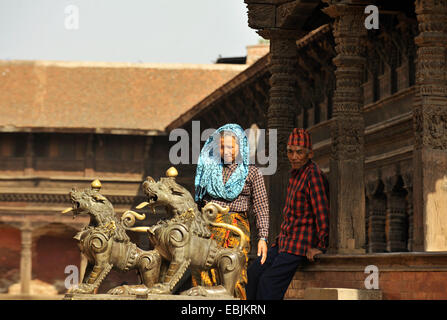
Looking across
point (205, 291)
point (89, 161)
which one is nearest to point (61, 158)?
point (89, 161)

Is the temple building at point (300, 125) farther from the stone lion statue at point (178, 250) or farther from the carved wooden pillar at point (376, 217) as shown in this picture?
the stone lion statue at point (178, 250)

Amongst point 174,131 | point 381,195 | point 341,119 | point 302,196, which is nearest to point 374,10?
point 341,119

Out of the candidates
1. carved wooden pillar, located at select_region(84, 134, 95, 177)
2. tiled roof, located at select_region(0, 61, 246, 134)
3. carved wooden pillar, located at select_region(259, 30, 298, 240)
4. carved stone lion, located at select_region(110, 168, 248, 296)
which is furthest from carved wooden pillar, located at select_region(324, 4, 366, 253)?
carved wooden pillar, located at select_region(84, 134, 95, 177)

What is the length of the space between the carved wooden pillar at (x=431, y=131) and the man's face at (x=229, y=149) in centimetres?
197

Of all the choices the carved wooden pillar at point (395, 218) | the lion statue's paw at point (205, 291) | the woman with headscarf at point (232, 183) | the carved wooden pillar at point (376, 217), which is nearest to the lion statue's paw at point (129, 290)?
the lion statue's paw at point (205, 291)

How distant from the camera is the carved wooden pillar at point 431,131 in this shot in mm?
9414

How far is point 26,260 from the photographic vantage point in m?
34.3

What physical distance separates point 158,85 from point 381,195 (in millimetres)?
19410

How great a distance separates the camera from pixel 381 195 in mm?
18953

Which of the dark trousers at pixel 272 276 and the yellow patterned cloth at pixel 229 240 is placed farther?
the dark trousers at pixel 272 276

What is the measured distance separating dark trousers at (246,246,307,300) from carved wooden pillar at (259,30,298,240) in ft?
13.3

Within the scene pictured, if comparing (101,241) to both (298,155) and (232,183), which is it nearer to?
(232,183)

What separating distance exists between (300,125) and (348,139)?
521 inches

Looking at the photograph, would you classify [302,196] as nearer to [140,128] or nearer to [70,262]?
[140,128]
